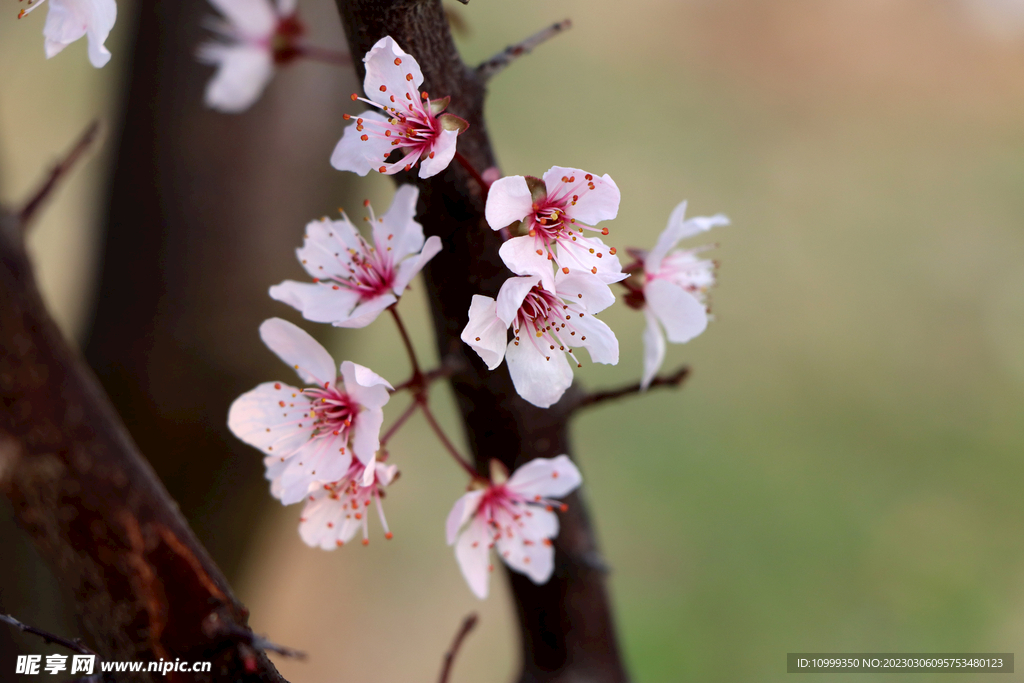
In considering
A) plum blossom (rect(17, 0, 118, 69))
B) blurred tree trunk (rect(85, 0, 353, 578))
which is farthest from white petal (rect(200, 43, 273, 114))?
plum blossom (rect(17, 0, 118, 69))

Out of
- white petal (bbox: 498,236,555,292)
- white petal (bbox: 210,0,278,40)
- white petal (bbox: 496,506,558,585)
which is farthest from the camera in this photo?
white petal (bbox: 210,0,278,40)

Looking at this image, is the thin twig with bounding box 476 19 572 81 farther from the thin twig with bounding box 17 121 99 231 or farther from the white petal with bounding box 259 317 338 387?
the thin twig with bounding box 17 121 99 231

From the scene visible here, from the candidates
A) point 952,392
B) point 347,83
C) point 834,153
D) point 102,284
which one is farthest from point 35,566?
point 834,153

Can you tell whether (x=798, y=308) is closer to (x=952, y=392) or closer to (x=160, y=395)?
(x=952, y=392)

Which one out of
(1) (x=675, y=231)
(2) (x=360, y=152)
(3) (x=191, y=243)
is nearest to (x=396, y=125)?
(2) (x=360, y=152)

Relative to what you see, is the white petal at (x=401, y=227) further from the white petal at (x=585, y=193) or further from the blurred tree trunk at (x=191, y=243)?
the blurred tree trunk at (x=191, y=243)

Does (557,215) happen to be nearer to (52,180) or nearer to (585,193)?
(585,193)

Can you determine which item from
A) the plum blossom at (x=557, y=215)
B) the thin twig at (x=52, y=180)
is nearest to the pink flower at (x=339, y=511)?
the plum blossom at (x=557, y=215)
